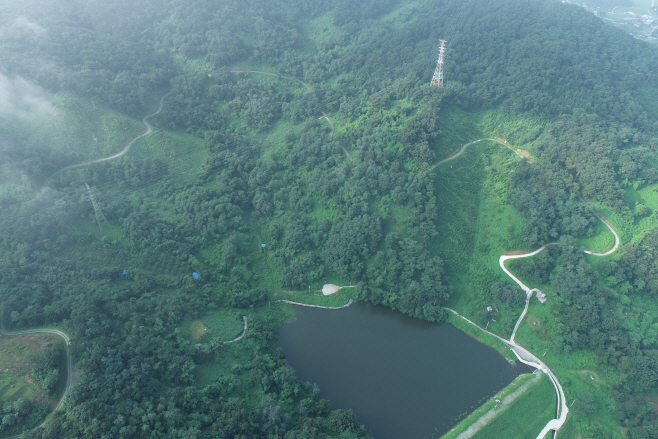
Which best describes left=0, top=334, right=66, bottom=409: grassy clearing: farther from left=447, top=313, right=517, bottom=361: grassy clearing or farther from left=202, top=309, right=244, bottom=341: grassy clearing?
left=447, top=313, right=517, bottom=361: grassy clearing

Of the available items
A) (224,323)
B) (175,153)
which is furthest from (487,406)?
(175,153)

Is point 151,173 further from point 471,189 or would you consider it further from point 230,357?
point 471,189

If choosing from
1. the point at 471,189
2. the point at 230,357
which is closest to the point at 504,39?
the point at 471,189

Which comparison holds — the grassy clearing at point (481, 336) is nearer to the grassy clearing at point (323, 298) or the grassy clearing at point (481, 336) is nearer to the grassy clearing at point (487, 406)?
the grassy clearing at point (487, 406)

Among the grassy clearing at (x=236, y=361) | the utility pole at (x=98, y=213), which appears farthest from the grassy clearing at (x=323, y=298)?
the utility pole at (x=98, y=213)

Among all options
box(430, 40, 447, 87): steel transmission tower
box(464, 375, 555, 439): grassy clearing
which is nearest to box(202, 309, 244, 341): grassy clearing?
box(464, 375, 555, 439): grassy clearing

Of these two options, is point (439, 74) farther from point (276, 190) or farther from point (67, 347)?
point (67, 347)
